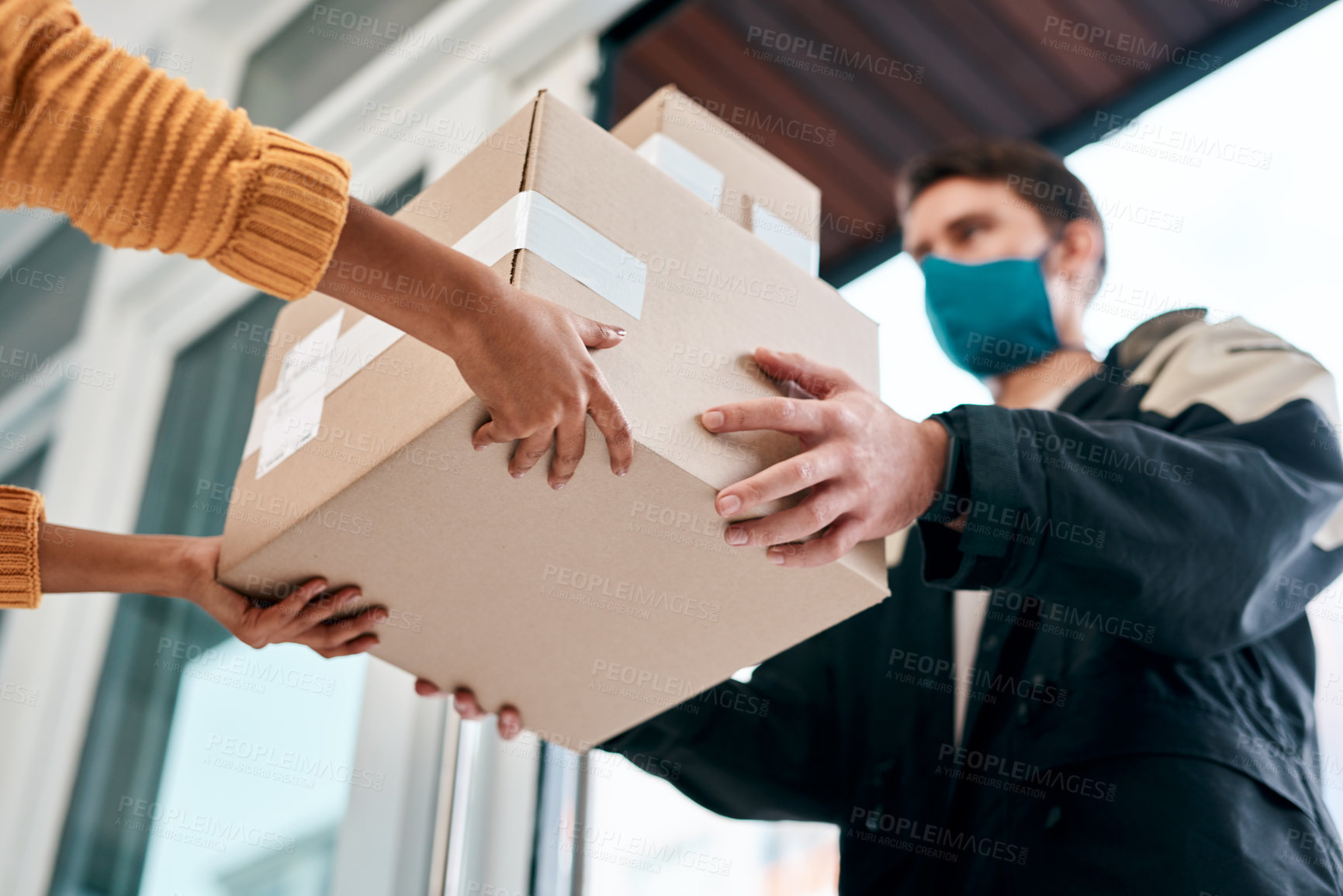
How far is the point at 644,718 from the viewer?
4.00 ft

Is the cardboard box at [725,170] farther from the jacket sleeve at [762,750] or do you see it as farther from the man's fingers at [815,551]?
the jacket sleeve at [762,750]

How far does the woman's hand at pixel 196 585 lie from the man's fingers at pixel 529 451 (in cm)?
→ 28

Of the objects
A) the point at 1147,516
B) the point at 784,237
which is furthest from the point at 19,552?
the point at 1147,516

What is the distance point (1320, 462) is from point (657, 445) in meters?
0.81

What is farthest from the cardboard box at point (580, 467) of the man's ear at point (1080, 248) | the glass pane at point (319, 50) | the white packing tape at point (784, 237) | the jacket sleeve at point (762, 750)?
the glass pane at point (319, 50)

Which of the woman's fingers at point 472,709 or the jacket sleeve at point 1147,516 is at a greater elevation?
the jacket sleeve at point 1147,516

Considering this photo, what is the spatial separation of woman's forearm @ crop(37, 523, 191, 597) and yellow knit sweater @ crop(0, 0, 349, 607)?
0.43 meters

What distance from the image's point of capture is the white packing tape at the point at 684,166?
1.15 metres

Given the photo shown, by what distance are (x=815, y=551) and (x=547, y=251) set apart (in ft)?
1.12

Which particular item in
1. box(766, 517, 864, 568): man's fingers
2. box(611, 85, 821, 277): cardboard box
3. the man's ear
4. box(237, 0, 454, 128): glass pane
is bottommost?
box(766, 517, 864, 568): man's fingers

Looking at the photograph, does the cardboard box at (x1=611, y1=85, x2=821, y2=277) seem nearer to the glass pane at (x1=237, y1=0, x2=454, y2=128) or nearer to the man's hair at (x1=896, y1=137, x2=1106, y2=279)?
the man's hair at (x1=896, y1=137, x2=1106, y2=279)

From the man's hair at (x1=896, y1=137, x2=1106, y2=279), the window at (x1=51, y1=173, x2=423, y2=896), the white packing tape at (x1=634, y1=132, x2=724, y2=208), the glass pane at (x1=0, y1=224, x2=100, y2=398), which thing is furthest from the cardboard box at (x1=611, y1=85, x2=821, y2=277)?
the glass pane at (x1=0, y1=224, x2=100, y2=398)

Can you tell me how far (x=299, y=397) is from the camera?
1.04 meters

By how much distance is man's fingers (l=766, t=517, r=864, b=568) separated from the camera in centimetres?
94
